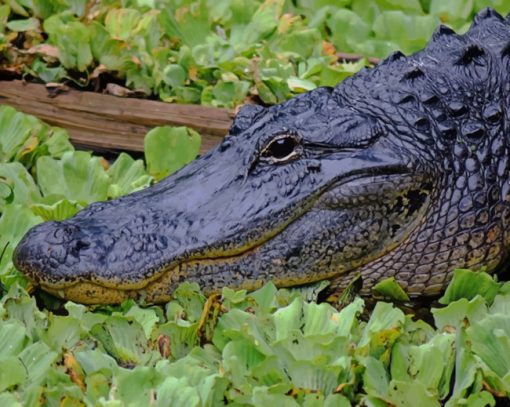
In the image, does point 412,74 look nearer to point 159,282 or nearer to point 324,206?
point 324,206

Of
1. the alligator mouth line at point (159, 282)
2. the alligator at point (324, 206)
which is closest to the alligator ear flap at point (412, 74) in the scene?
the alligator at point (324, 206)

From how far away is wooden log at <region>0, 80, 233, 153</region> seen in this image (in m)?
5.08

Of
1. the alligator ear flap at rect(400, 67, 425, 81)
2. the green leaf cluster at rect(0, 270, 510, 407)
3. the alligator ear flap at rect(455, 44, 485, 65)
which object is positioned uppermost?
the alligator ear flap at rect(455, 44, 485, 65)

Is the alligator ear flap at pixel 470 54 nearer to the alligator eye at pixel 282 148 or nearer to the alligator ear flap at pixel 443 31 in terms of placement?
the alligator ear flap at pixel 443 31

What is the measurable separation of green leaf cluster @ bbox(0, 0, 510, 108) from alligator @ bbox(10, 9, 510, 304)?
1226 millimetres

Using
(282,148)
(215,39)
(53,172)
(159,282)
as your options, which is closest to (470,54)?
(282,148)

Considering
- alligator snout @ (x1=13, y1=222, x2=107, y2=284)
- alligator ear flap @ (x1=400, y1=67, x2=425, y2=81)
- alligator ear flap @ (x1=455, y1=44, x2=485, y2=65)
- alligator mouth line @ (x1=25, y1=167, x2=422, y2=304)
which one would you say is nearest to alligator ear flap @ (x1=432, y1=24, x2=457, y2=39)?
alligator ear flap @ (x1=455, y1=44, x2=485, y2=65)

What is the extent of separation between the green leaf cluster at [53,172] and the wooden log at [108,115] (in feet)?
0.52

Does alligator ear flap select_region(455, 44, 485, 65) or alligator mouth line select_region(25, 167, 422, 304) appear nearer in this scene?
alligator mouth line select_region(25, 167, 422, 304)

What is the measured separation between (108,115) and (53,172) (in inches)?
25.7

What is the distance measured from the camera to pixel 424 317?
12.8ft

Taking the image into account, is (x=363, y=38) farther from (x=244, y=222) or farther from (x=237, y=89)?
(x=244, y=222)

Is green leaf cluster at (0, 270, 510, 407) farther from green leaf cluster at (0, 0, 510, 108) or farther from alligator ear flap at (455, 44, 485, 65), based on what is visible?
green leaf cluster at (0, 0, 510, 108)

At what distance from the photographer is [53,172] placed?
4582 millimetres
